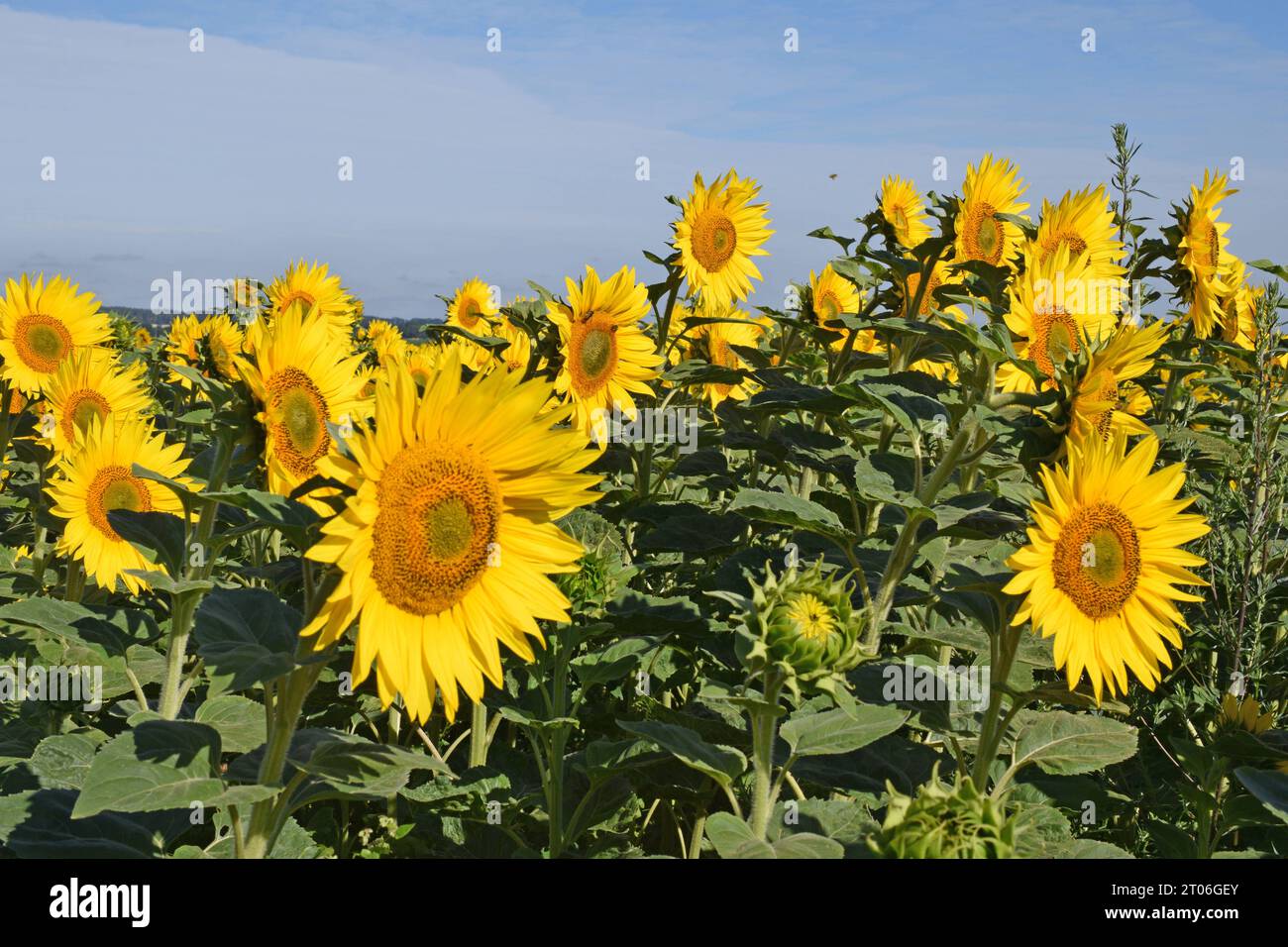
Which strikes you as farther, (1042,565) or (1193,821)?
(1193,821)

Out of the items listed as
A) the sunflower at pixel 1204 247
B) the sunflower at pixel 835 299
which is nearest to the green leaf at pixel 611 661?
the sunflower at pixel 835 299

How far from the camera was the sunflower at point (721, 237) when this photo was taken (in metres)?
5.08

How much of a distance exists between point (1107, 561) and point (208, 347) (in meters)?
2.97

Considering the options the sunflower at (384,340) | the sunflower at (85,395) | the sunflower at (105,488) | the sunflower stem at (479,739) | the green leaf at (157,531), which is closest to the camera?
the green leaf at (157,531)

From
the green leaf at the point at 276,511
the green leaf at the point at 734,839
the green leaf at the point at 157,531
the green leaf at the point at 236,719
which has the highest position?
the green leaf at the point at 276,511

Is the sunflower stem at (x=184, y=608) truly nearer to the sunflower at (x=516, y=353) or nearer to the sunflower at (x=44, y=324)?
the sunflower at (x=516, y=353)

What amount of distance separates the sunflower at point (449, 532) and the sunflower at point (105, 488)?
2183 mm

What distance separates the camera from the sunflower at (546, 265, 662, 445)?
403 centimetres

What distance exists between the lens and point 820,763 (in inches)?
114

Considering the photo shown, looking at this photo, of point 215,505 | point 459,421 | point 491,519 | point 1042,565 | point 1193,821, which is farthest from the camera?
point 1193,821

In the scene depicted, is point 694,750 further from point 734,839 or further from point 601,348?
point 601,348

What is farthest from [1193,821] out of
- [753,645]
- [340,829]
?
[340,829]

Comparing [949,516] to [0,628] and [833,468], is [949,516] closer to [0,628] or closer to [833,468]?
[833,468]

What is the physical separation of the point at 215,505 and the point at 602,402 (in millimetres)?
1713
